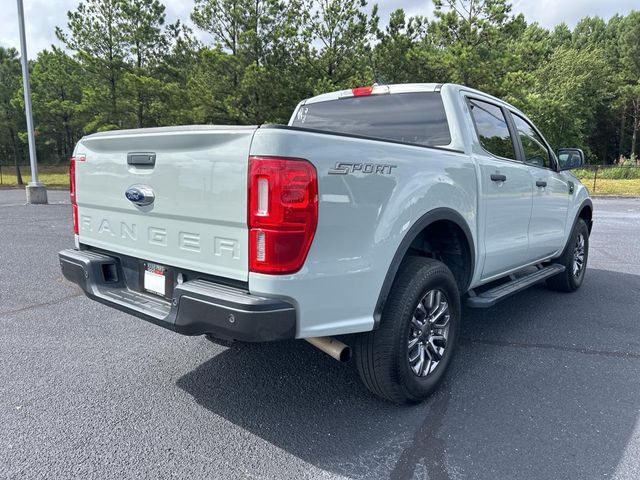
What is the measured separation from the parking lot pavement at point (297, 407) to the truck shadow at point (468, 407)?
10mm

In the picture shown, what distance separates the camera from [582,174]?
1200 inches

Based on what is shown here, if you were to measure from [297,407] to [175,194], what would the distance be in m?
1.43


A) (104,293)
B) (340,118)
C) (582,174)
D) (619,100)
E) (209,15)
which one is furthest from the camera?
(619,100)

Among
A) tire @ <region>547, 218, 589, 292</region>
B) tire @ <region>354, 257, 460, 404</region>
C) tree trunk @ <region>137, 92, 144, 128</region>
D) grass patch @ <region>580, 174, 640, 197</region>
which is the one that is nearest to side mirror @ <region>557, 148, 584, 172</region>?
tire @ <region>547, 218, 589, 292</region>

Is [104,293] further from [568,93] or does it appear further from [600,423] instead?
[568,93]

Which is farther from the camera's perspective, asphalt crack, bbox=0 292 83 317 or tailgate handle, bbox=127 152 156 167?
asphalt crack, bbox=0 292 83 317

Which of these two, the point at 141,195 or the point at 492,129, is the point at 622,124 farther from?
the point at 141,195

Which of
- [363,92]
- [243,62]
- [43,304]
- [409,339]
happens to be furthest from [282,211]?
[243,62]

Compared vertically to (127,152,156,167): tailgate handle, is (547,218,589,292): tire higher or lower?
lower

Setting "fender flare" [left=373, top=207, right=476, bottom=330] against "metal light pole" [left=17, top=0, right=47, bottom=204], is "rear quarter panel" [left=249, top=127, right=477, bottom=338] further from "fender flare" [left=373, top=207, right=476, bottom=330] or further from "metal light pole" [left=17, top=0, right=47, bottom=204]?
"metal light pole" [left=17, top=0, right=47, bottom=204]

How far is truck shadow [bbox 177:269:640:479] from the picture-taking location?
7.63 ft

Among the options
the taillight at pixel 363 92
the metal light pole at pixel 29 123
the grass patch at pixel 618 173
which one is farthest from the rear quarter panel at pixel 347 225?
the grass patch at pixel 618 173

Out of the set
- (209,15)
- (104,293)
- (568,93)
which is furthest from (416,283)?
(568,93)

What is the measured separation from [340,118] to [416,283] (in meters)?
1.88
